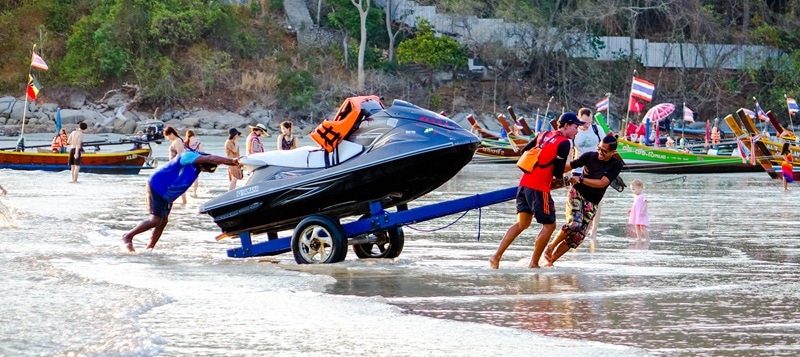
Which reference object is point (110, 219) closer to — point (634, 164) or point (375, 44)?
point (634, 164)

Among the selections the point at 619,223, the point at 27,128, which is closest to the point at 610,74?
the point at 27,128

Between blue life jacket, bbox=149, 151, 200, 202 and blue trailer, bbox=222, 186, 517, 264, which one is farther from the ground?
blue life jacket, bbox=149, 151, 200, 202

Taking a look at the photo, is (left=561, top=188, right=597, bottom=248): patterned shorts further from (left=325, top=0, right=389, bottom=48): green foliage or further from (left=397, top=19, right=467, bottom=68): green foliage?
(left=325, top=0, right=389, bottom=48): green foliage

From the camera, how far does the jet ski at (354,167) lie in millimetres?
11445

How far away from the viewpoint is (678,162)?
3412cm

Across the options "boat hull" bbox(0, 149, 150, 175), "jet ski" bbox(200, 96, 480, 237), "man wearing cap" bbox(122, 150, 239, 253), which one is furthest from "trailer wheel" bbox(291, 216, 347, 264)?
"boat hull" bbox(0, 149, 150, 175)

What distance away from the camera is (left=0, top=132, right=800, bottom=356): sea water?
7715mm

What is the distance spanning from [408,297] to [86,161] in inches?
911

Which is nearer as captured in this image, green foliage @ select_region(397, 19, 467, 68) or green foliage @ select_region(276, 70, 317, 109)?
green foliage @ select_region(397, 19, 467, 68)

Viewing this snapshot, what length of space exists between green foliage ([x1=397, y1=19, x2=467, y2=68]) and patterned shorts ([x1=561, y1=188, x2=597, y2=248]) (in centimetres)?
4872

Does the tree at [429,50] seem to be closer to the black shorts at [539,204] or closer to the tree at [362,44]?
the tree at [362,44]

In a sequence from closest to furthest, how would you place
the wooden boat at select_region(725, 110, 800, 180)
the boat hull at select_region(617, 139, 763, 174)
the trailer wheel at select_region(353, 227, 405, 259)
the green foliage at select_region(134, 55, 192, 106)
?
1. the trailer wheel at select_region(353, 227, 405, 259)
2. the wooden boat at select_region(725, 110, 800, 180)
3. the boat hull at select_region(617, 139, 763, 174)
4. the green foliage at select_region(134, 55, 192, 106)

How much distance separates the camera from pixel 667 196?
2453cm

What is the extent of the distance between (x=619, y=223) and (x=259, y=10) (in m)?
49.9
